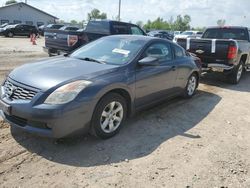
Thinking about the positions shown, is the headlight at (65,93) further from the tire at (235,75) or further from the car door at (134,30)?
the car door at (134,30)

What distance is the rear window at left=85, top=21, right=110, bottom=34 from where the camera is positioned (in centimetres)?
1171

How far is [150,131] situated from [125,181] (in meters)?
1.58

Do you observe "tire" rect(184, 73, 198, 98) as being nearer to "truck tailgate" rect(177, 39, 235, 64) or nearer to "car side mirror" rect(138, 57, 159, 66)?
"truck tailgate" rect(177, 39, 235, 64)

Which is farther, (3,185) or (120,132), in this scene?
(120,132)

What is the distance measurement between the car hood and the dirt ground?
90cm

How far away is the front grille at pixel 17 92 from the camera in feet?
12.3

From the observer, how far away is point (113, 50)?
511 centimetres

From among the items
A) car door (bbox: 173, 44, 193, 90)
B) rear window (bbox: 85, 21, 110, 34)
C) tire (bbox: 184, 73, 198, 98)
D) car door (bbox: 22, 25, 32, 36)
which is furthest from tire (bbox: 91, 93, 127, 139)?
car door (bbox: 22, 25, 32, 36)

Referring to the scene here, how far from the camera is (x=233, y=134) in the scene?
16.3 ft

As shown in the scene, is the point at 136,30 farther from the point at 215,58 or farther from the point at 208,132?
the point at 208,132

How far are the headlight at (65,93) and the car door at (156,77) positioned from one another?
4.05 feet

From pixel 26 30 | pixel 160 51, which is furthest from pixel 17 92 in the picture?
pixel 26 30

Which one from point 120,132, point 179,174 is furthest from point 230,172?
point 120,132

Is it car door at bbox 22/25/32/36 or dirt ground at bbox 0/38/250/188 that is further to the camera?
car door at bbox 22/25/32/36
